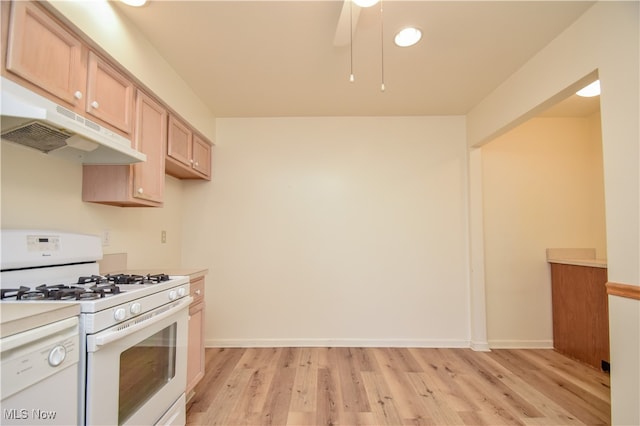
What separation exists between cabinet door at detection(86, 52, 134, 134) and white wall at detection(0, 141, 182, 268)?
1.22ft

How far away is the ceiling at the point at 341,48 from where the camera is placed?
5.95ft

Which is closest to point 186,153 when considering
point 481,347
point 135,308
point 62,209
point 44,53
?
point 62,209


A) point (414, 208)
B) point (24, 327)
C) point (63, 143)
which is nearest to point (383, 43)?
point (414, 208)

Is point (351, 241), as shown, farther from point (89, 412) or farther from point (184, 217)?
point (89, 412)

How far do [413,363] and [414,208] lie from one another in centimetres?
155

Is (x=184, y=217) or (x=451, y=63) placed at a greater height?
(x=451, y=63)

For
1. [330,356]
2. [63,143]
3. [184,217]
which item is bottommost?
[330,356]

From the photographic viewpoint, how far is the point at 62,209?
1772 mm

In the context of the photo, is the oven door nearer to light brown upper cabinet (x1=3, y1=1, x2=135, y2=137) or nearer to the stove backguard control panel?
the stove backguard control panel

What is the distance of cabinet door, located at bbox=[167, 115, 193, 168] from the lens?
8.07 feet

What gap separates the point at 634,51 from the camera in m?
1.54

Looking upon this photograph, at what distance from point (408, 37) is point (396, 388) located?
2.52 meters

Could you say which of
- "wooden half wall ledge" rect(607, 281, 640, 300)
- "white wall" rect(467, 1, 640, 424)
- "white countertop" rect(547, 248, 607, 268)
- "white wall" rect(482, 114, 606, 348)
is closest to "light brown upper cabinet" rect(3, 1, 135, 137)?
"white wall" rect(467, 1, 640, 424)

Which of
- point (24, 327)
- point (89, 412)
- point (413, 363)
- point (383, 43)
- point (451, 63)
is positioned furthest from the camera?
point (413, 363)
